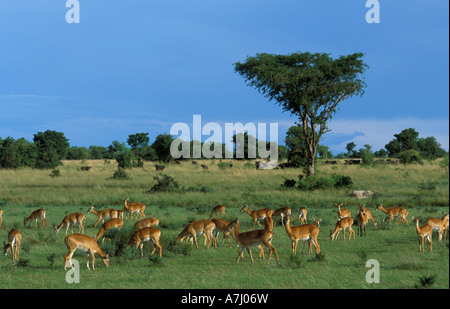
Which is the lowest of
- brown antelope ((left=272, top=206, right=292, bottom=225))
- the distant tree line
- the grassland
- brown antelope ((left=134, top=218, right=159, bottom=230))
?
the grassland

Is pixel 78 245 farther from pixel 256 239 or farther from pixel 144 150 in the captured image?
pixel 144 150

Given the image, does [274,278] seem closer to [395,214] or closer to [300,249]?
[300,249]

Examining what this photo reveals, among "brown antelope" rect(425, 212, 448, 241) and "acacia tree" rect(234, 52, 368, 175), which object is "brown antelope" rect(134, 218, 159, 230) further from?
"acacia tree" rect(234, 52, 368, 175)

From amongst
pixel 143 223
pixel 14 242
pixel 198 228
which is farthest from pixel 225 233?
pixel 14 242

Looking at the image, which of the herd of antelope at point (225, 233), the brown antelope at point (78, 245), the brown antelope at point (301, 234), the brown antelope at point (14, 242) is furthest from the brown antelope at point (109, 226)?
the brown antelope at point (301, 234)

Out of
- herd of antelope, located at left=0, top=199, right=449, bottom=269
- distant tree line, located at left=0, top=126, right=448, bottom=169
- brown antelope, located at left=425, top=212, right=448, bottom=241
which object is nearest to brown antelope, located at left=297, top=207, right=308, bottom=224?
herd of antelope, located at left=0, top=199, right=449, bottom=269

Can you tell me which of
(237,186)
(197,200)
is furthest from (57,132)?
(197,200)

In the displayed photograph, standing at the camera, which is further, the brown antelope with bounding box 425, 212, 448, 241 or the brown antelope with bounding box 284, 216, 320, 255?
the brown antelope with bounding box 425, 212, 448, 241

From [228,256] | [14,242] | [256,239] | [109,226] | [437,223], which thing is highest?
[437,223]

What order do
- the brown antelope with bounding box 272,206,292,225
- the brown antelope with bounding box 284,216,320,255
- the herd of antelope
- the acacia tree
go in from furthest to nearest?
the acacia tree
the brown antelope with bounding box 272,206,292,225
the brown antelope with bounding box 284,216,320,255
the herd of antelope

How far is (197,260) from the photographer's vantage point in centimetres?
1338

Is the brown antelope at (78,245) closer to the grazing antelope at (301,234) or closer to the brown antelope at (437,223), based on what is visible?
the grazing antelope at (301,234)

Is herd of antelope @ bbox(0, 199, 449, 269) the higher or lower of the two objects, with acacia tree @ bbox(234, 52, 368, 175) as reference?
lower

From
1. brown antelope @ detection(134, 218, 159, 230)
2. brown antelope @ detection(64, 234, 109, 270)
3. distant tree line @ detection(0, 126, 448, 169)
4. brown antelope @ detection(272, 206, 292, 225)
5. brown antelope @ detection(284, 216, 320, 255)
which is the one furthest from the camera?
distant tree line @ detection(0, 126, 448, 169)
